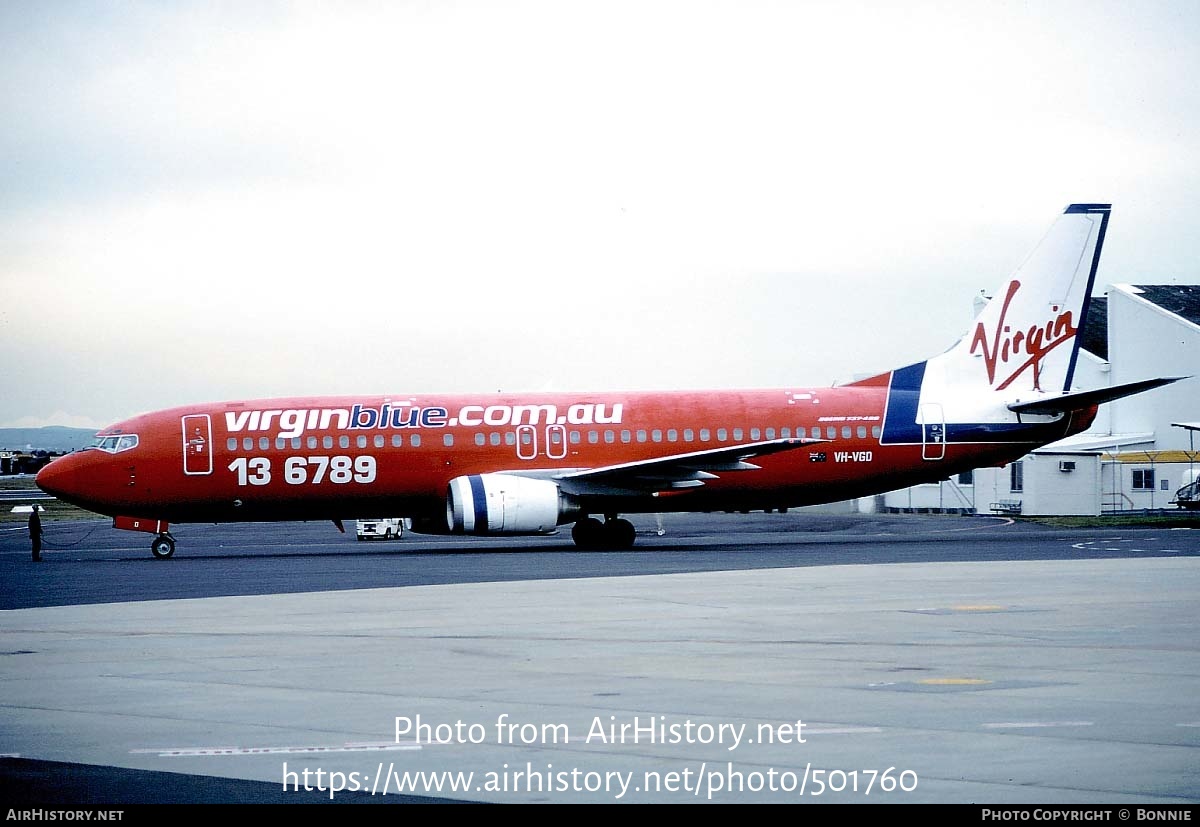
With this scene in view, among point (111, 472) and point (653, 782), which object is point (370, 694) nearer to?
point (653, 782)

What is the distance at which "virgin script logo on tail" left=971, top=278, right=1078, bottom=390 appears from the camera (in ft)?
126

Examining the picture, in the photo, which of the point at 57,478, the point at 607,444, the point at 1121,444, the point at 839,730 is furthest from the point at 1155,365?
the point at 839,730

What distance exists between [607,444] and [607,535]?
7.34 feet

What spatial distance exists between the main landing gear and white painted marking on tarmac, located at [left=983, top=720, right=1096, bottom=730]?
26.9 m

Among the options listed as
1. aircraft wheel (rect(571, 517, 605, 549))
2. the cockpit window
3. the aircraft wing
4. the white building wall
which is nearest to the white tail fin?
the aircraft wing

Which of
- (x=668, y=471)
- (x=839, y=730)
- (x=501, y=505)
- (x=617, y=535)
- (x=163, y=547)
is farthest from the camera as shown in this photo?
(x=617, y=535)

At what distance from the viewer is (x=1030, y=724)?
9.68m

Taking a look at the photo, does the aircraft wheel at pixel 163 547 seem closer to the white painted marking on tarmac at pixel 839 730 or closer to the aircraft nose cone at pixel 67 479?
the aircraft nose cone at pixel 67 479

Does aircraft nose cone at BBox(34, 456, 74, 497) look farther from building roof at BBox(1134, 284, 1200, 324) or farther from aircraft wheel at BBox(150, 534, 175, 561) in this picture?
building roof at BBox(1134, 284, 1200, 324)

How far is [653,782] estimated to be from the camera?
26.5 ft

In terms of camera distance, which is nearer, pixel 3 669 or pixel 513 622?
pixel 3 669

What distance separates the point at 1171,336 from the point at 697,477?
38.1 metres

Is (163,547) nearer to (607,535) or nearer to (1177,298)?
(607,535)
